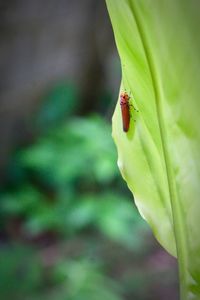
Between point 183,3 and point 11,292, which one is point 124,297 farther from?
point 183,3

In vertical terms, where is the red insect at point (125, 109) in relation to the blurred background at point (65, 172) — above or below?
above

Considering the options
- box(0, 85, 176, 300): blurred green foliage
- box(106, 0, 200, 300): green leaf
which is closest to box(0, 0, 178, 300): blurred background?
box(0, 85, 176, 300): blurred green foliage

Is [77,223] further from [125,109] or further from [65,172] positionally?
[125,109]

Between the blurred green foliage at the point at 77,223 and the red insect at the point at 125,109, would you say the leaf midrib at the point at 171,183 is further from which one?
the blurred green foliage at the point at 77,223

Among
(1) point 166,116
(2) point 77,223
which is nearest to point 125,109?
(1) point 166,116

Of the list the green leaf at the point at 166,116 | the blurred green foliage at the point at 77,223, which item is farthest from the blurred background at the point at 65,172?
the green leaf at the point at 166,116

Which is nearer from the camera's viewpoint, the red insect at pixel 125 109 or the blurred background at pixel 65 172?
the red insect at pixel 125 109
